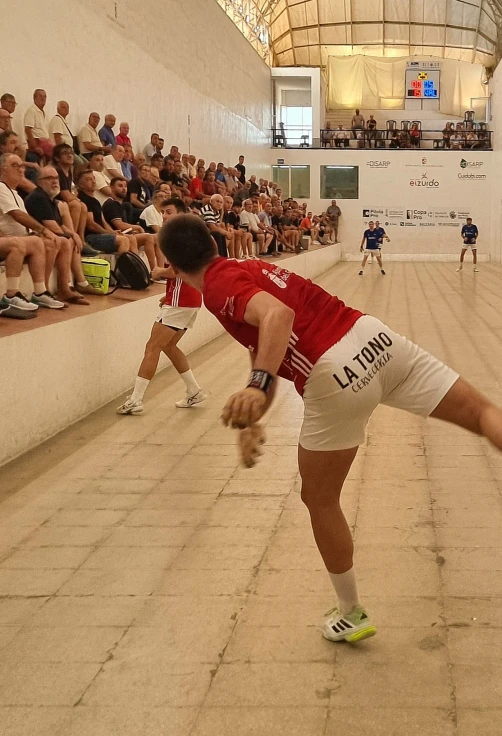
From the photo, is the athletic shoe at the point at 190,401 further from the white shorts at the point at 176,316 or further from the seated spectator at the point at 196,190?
the seated spectator at the point at 196,190

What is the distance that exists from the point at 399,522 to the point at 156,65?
15357mm

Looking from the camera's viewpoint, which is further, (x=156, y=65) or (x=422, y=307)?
(x=156, y=65)

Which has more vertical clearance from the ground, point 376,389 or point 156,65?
point 156,65

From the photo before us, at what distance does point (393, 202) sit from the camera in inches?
1357

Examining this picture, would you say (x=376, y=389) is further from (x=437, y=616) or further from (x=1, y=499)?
(x=1, y=499)

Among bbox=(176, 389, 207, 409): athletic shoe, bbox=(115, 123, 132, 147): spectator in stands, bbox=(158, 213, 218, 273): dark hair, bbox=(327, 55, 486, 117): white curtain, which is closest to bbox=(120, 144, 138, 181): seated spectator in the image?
bbox=(115, 123, 132, 147): spectator in stands

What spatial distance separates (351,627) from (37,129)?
8.96m

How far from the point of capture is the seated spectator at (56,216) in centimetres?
777

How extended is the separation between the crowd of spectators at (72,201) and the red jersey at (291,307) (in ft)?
13.1

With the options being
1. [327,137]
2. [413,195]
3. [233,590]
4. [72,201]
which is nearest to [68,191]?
[72,201]

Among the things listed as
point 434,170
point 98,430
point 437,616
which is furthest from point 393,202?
point 437,616

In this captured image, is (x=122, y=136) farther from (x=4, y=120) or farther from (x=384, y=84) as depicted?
(x=384, y=84)

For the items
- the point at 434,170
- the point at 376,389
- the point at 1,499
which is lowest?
the point at 1,499

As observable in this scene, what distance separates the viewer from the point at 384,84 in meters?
39.6
